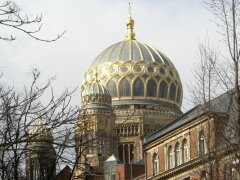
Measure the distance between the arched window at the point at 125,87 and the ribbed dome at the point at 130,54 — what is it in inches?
112

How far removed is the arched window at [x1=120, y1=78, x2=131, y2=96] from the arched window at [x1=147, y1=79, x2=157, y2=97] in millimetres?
2364

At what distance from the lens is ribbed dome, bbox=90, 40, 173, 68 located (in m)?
96.9

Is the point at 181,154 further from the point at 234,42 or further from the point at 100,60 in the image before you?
the point at 100,60

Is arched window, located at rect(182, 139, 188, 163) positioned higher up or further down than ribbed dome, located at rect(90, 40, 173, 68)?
further down

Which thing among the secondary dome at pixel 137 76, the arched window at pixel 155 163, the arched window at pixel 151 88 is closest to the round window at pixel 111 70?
the secondary dome at pixel 137 76

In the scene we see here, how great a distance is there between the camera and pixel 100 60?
97562 mm

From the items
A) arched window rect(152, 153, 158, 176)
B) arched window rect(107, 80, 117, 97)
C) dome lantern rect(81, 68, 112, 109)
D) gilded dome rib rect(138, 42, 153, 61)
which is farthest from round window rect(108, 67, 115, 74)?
arched window rect(152, 153, 158, 176)

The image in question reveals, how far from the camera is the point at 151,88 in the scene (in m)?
95.5

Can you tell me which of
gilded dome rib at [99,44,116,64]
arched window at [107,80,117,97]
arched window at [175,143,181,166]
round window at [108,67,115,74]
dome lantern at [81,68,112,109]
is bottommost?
arched window at [175,143,181,166]

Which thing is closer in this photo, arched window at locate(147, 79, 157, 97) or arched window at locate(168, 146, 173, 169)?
arched window at locate(168, 146, 173, 169)

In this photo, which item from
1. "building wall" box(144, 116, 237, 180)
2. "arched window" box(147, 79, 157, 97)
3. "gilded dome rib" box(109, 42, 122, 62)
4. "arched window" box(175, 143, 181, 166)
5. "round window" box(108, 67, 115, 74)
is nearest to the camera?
"building wall" box(144, 116, 237, 180)

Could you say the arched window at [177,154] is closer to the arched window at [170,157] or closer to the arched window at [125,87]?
the arched window at [170,157]

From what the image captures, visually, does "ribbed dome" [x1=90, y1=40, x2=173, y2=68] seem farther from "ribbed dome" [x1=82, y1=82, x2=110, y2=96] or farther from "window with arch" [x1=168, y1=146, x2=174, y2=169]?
"window with arch" [x1=168, y1=146, x2=174, y2=169]

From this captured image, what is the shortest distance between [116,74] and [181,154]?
167 feet
